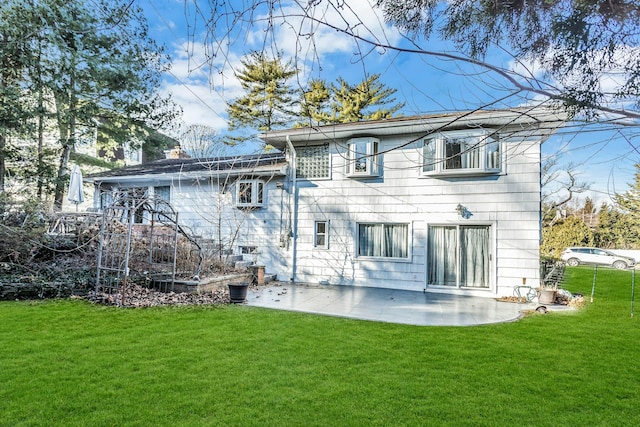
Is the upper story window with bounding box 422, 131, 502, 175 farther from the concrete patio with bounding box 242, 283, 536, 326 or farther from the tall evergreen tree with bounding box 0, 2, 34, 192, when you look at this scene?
the tall evergreen tree with bounding box 0, 2, 34, 192

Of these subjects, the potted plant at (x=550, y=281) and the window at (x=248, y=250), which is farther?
the window at (x=248, y=250)

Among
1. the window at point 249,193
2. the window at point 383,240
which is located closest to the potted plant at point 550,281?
the window at point 383,240

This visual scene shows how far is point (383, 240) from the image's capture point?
34.6 ft

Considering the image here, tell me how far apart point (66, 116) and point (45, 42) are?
5.32m

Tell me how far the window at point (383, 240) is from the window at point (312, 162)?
2.17 meters

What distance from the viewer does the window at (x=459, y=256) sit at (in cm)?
947

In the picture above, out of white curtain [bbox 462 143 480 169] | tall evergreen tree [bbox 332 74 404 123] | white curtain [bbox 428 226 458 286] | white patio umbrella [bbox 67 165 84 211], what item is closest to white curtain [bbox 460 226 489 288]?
white curtain [bbox 428 226 458 286]

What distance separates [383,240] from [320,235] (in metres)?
2.02

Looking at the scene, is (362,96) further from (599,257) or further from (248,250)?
(599,257)

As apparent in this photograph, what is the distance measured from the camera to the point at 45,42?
819cm

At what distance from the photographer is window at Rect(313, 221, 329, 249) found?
11.2 metres

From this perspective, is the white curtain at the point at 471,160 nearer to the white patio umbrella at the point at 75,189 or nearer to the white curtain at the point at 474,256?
the white curtain at the point at 474,256

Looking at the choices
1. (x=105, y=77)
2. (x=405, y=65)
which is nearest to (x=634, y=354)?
(x=405, y=65)

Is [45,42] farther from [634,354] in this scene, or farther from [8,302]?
[634,354]
